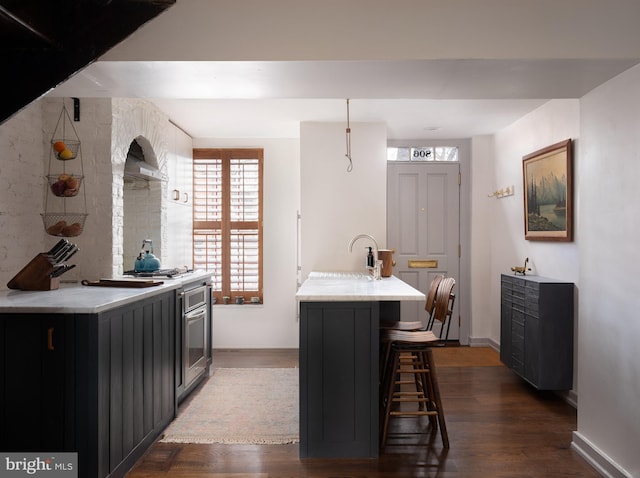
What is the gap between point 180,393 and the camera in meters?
3.65

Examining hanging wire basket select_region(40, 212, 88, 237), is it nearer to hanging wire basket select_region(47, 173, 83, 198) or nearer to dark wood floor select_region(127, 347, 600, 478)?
hanging wire basket select_region(47, 173, 83, 198)

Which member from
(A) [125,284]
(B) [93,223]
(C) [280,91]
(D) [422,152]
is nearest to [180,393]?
(A) [125,284]

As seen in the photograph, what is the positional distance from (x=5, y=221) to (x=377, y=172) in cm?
356

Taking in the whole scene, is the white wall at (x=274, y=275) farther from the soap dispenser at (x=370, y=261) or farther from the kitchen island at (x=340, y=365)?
the kitchen island at (x=340, y=365)

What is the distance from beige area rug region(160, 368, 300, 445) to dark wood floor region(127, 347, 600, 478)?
14 centimetres

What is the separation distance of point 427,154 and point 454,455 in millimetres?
3978

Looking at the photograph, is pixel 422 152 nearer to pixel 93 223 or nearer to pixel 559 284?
pixel 559 284

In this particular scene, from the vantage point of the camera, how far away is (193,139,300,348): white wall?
5812 mm

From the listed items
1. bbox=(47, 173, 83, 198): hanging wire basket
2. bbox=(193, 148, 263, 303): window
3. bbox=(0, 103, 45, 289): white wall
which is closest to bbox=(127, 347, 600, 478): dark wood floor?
bbox=(0, 103, 45, 289): white wall

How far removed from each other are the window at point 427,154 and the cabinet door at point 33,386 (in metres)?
4.58

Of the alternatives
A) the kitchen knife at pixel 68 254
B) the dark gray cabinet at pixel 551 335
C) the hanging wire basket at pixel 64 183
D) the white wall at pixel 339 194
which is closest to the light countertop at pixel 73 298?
the kitchen knife at pixel 68 254

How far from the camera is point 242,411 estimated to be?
3.67 m

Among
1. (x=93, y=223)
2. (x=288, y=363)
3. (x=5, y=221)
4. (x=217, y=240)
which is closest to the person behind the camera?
(x=5, y=221)

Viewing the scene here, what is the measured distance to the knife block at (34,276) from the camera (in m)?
2.89
